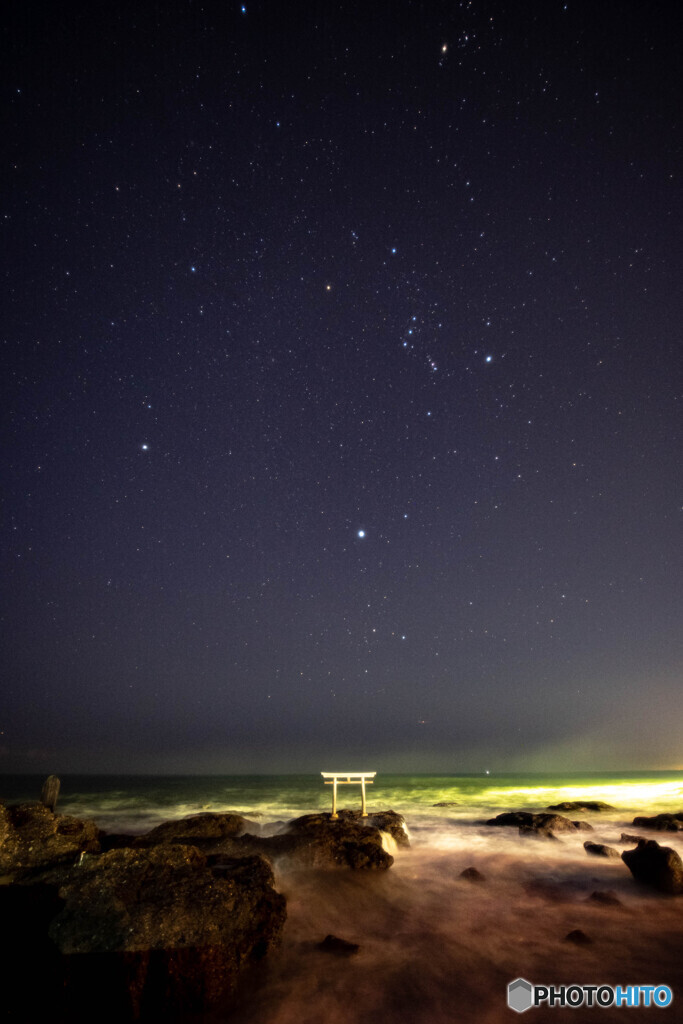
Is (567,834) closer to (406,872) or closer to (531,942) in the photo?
(406,872)

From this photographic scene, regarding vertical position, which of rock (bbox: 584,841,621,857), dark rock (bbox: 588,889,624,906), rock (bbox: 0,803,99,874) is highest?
rock (bbox: 0,803,99,874)

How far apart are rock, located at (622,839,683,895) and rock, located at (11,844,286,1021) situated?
737 cm

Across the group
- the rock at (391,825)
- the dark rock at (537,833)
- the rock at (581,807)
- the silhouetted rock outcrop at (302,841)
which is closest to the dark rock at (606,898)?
the silhouetted rock outcrop at (302,841)

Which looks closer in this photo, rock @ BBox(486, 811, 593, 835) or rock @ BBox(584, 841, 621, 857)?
rock @ BBox(584, 841, 621, 857)

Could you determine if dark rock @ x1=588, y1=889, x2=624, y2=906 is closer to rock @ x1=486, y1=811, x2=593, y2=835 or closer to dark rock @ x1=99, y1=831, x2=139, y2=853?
rock @ x1=486, y1=811, x2=593, y2=835

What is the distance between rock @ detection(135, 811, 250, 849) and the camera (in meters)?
12.8

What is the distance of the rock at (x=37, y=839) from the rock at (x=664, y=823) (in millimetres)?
18137

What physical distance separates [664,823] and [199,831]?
1588 centimetres

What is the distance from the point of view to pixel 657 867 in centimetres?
938

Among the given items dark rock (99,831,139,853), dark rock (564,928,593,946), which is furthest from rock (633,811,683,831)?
dark rock (99,831,139,853)

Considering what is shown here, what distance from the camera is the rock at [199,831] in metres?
12.8

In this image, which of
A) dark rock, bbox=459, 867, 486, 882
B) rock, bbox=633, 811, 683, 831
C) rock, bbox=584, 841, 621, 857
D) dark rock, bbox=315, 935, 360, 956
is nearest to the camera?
dark rock, bbox=315, 935, 360, 956

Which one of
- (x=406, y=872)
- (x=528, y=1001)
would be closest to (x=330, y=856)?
(x=406, y=872)

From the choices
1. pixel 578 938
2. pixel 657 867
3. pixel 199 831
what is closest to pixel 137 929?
pixel 578 938
